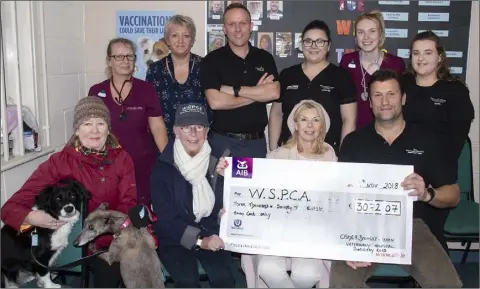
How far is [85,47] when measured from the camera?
447cm

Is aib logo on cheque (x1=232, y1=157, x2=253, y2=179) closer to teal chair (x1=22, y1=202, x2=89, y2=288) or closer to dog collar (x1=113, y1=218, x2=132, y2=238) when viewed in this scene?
dog collar (x1=113, y1=218, x2=132, y2=238)

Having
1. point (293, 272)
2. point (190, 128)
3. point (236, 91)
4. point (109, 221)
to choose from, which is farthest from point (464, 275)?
point (109, 221)

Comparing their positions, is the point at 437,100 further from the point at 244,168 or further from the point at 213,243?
the point at 213,243

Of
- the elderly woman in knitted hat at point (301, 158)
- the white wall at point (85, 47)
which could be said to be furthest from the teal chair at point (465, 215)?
the elderly woman in knitted hat at point (301, 158)

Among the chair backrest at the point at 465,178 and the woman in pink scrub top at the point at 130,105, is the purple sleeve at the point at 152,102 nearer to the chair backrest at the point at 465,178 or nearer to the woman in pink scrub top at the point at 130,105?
the woman in pink scrub top at the point at 130,105

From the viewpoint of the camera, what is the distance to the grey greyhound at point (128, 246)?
2.58 m

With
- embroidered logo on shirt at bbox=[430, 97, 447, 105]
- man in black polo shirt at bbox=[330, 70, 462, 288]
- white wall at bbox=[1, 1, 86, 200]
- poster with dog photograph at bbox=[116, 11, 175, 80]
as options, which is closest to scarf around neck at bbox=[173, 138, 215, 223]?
man in black polo shirt at bbox=[330, 70, 462, 288]

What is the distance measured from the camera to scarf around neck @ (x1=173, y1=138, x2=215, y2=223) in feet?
9.26

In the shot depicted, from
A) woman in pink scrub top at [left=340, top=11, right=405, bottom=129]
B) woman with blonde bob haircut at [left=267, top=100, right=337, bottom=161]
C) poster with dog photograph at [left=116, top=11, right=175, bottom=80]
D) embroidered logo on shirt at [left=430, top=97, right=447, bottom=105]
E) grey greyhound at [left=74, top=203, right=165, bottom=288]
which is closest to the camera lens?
grey greyhound at [left=74, top=203, right=165, bottom=288]

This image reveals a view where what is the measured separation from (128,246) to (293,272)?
986mm

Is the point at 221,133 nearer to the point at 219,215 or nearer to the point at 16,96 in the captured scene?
the point at 219,215

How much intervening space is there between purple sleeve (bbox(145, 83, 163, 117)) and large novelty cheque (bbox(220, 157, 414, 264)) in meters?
1.05

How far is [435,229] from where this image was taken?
114 inches

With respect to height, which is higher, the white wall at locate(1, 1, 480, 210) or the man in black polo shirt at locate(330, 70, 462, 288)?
the white wall at locate(1, 1, 480, 210)
